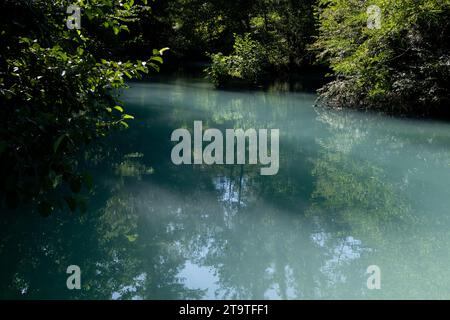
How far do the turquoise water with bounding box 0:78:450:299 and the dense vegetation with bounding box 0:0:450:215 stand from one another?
0.66 metres

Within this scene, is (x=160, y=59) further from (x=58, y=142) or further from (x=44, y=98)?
(x=58, y=142)

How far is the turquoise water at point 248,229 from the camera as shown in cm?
382

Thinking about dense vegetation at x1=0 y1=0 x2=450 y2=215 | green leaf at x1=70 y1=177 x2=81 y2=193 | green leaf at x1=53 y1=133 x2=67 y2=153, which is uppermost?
dense vegetation at x1=0 y1=0 x2=450 y2=215

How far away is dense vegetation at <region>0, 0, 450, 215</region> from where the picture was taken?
2231 millimetres

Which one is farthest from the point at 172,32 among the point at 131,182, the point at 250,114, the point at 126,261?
the point at 126,261

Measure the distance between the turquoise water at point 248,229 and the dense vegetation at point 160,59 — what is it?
0.66 m

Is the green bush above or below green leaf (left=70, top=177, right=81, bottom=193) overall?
above

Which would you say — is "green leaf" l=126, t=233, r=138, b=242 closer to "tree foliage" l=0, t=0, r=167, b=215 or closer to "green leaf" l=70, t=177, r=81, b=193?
"tree foliage" l=0, t=0, r=167, b=215

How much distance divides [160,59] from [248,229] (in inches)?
102

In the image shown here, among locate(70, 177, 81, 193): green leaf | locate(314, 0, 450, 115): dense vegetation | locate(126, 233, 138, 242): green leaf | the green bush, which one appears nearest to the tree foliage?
locate(70, 177, 81, 193): green leaf

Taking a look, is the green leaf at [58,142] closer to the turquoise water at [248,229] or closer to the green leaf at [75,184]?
the green leaf at [75,184]

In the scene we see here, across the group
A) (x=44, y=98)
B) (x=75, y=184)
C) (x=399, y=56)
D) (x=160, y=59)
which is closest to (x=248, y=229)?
(x=160, y=59)

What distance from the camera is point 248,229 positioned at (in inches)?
195

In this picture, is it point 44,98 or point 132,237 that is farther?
point 132,237
